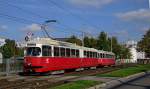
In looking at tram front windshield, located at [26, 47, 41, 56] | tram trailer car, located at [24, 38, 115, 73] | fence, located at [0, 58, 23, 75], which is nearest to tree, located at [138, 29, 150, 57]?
tram trailer car, located at [24, 38, 115, 73]

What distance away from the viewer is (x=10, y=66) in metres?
38.3

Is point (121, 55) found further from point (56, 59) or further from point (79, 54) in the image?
point (56, 59)

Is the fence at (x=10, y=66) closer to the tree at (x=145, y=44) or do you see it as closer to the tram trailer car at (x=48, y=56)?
the tram trailer car at (x=48, y=56)

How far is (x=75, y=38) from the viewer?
123062 millimetres

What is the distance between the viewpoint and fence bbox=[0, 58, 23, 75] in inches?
1454

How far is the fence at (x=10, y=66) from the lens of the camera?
36938mm

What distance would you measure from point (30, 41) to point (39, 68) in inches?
108

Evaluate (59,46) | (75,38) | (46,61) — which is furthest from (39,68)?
(75,38)

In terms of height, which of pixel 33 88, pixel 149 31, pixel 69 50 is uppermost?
pixel 149 31

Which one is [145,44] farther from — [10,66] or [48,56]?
[48,56]

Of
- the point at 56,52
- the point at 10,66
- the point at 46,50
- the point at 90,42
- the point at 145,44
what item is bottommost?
the point at 10,66

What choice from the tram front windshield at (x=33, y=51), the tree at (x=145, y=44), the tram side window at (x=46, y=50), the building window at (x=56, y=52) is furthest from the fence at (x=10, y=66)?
the tree at (x=145, y=44)

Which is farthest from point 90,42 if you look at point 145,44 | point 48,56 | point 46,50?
point 46,50

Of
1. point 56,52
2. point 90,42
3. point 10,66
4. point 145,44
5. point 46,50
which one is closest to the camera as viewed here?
point 46,50
